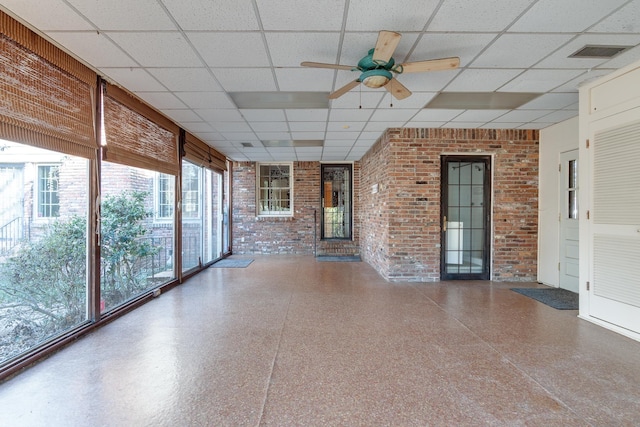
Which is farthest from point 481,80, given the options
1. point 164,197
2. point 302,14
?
point 164,197

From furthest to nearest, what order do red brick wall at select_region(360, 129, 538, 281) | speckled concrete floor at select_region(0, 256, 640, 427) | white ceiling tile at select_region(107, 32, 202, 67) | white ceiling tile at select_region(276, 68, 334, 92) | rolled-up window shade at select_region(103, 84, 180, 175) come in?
red brick wall at select_region(360, 129, 538, 281), rolled-up window shade at select_region(103, 84, 180, 175), white ceiling tile at select_region(276, 68, 334, 92), white ceiling tile at select_region(107, 32, 202, 67), speckled concrete floor at select_region(0, 256, 640, 427)

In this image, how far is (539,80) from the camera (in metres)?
3.29

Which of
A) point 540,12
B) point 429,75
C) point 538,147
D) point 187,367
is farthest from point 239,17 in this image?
point 538,147

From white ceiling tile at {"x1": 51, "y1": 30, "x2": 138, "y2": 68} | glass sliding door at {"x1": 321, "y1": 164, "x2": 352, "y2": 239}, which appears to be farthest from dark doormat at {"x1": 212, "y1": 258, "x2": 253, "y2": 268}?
white ceiling tile at {"x1": 51, "y1": 30, "x2": 138, "y2": 68}

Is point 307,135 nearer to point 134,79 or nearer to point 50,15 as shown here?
point 134,79

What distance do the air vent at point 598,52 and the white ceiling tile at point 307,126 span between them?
3091 millimetres

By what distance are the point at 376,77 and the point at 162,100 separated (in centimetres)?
282

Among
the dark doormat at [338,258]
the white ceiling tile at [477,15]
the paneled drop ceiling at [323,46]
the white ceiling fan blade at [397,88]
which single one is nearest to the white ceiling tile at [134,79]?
the paneled drop ceiling at [323,46]

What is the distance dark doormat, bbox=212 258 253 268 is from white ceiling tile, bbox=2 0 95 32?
4995 millimetres

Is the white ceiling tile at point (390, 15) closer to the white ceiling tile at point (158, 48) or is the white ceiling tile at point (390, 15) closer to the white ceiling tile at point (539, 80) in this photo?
the white ceiling tile at point (158, 48)

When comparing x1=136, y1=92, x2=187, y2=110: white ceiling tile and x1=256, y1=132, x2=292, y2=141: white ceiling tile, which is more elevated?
x1=136, y1=92, x2=187, y2=110: white ceiling tile

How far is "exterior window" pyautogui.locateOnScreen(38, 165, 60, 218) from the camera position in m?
3.00

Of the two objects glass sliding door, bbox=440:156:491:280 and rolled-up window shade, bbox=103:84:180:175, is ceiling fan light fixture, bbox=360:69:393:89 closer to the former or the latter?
rolled-up window shade, bbox=103:84:180:175

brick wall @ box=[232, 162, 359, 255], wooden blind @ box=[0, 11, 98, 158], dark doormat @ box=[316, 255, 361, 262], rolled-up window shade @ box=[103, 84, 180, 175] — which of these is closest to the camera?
wooden blind @ box=[0, 11, 98, 158]
